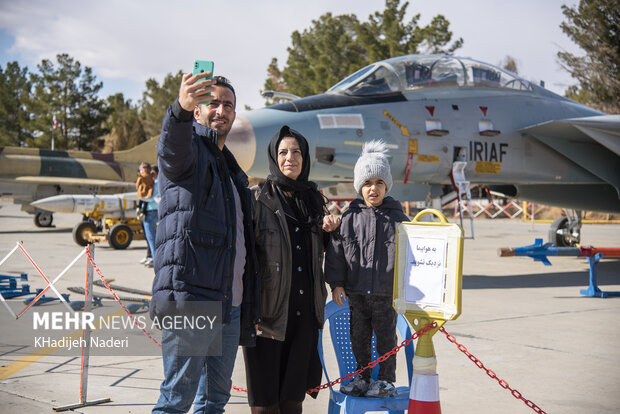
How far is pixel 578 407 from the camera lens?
3580 mm

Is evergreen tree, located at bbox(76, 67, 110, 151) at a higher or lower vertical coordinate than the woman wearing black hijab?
higher

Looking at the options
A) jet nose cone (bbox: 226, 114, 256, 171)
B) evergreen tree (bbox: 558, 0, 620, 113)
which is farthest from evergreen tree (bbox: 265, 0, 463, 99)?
jet nose cone (bbox: 226, 114, 256, 171)

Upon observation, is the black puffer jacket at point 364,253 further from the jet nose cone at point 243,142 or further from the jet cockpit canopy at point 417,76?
the jet cockpit canopy at point 417,76

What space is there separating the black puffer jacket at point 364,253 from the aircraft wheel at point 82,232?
13.0 metres

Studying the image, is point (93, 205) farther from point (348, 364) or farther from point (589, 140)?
point (348, 364)

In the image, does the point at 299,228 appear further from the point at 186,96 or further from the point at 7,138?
the point at 7,138

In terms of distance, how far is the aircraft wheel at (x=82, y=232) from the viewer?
14.9 m

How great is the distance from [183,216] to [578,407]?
2735 millimetres

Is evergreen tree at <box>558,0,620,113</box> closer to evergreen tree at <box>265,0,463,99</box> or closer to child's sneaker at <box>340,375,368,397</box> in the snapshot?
evergreen tree at <box>265,0,463,99</box>

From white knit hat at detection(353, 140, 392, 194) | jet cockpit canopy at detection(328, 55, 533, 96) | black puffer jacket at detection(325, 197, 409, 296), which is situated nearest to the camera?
black puffer jacket at detection(325, 197, 409, 296)

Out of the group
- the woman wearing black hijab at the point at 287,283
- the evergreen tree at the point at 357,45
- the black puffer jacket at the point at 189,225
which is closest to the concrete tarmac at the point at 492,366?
the woman wearing black hijab at the point at 287,283

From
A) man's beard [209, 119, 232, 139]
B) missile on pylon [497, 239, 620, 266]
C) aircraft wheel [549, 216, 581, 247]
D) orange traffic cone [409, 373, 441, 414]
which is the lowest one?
orange traffic cone [409, 373, 441, 414]

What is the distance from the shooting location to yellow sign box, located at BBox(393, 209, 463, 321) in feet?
8.58

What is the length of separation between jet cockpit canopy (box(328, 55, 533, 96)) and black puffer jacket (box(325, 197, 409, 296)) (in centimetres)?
580
